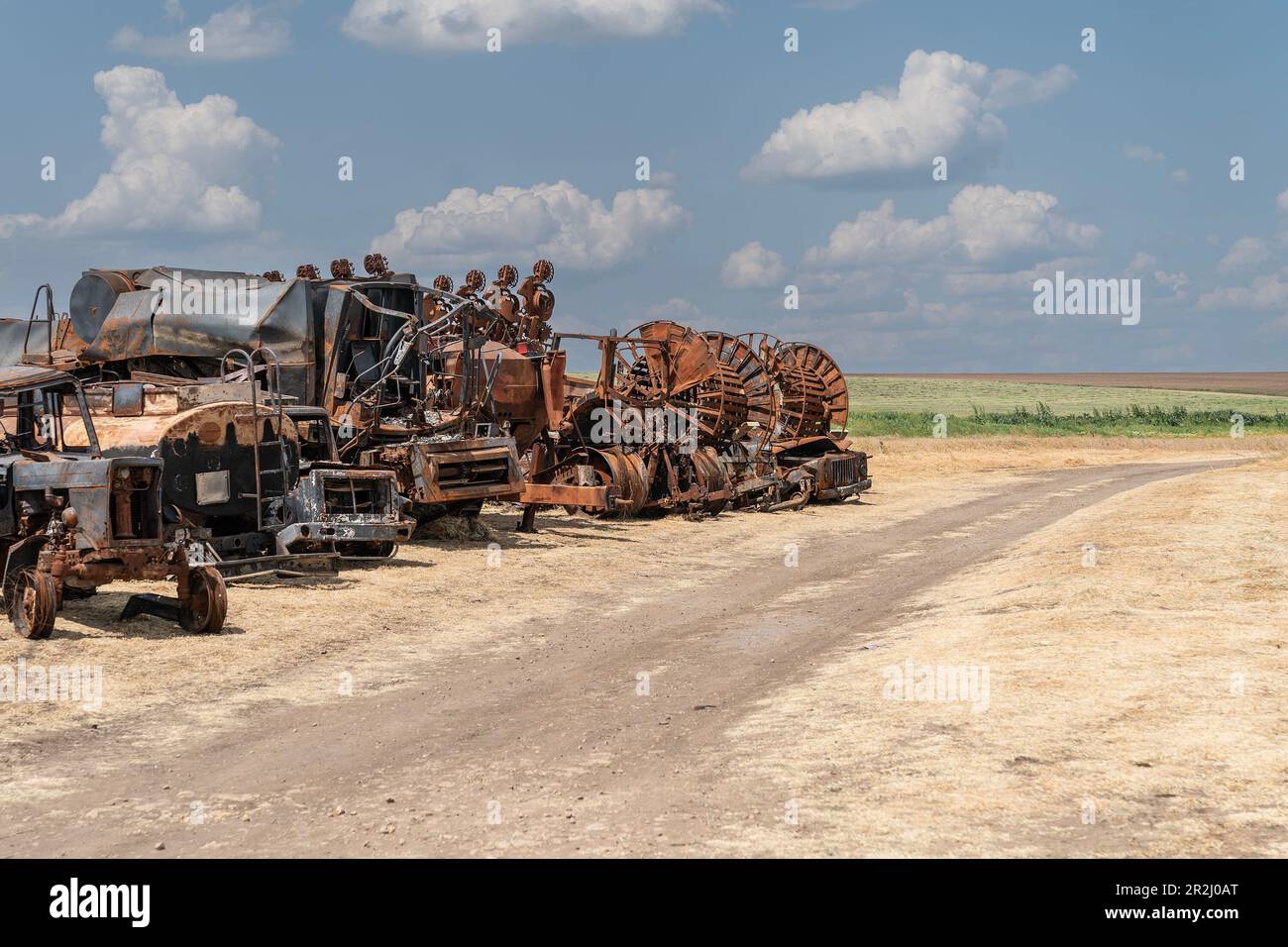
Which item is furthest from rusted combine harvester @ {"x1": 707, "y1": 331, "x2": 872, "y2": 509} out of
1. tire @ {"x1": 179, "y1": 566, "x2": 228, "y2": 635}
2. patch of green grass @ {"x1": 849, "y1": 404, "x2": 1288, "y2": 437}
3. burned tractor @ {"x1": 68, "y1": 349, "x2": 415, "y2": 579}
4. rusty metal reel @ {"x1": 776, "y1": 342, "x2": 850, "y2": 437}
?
patch of green grass @ {"x1": 849, "y1": 404, "x2": 1288, "y2": 437}

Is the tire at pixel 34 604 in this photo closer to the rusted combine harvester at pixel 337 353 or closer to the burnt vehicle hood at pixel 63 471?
the burnt vehicle hood at pixel 63 471

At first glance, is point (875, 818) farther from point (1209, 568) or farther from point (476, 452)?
point (476, 452)

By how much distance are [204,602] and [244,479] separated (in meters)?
3.13

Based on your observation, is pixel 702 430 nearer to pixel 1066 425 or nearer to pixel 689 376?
pixel 689 376

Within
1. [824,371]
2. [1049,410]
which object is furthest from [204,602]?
[1049,410]

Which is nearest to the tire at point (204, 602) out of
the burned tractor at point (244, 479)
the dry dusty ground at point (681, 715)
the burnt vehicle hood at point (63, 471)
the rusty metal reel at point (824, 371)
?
the dry dusty ground at point (681, 715)

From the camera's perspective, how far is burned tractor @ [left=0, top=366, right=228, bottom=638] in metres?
12.3

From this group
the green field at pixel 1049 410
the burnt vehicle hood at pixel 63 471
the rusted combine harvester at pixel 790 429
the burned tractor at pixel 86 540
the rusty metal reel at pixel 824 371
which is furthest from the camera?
the green field at pixel 1049 410

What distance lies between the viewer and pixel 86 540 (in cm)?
1237

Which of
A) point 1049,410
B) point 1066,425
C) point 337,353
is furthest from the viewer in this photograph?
point 1049,410

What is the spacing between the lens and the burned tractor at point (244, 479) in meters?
15.4

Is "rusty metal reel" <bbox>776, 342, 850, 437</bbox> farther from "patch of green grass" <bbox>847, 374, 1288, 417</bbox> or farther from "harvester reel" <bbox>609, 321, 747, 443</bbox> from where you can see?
"patch of green grass" <bbox>847, 374, 1288, 417</bbox>

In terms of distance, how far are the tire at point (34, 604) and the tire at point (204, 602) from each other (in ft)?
4.11

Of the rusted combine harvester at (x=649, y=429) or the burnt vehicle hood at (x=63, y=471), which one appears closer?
the burnt vehicle hood at (x=63, y=471)
